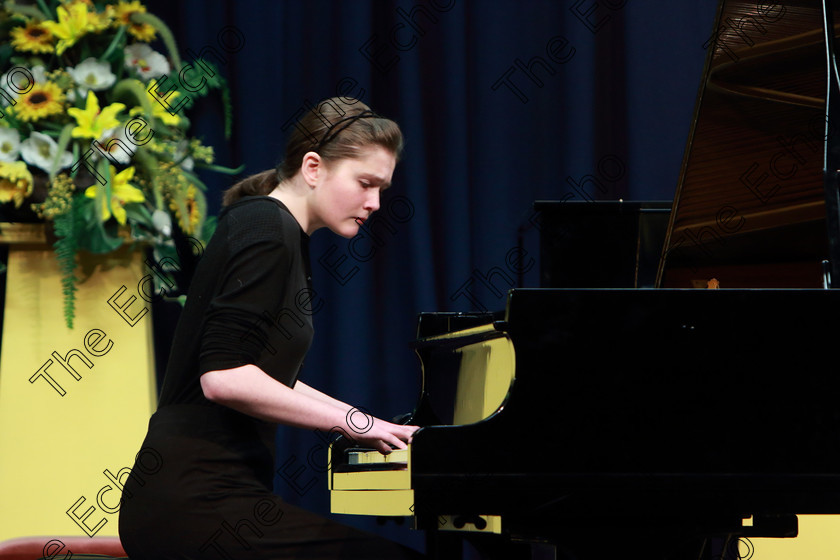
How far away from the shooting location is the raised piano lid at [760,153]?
198 cm

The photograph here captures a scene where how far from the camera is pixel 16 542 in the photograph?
6.79ft

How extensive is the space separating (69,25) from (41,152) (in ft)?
1.23

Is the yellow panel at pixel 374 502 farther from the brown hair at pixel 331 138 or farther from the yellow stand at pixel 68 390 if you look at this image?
the yellow stand at pixel 68 390

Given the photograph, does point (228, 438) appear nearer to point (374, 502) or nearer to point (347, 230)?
point (374, 502)

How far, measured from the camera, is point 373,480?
173 cm

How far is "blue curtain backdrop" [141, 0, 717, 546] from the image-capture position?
10.6 feet

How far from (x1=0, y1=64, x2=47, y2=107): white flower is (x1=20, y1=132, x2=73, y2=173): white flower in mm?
134

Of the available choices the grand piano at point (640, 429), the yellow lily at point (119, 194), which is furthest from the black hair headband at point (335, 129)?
the yellow lily at point (119, 194)

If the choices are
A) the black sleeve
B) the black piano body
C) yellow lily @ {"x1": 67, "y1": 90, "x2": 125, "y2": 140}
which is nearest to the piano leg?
the black piano body

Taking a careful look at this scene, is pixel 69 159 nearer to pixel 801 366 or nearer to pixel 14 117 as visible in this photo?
pixel 14 117

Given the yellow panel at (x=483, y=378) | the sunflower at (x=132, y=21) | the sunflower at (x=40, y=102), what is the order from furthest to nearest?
the sunflower at (x=132, y=21)
the sunflower at (x=40, y=102)
the yellow panel at (x=483, y=378)

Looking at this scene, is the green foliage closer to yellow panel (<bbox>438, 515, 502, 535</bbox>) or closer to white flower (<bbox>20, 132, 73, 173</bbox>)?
white flower (<bbox>20, 132, 73, 173</bbox>)

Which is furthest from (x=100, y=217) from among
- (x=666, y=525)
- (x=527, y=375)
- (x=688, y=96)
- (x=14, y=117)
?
(x=688, y=96)

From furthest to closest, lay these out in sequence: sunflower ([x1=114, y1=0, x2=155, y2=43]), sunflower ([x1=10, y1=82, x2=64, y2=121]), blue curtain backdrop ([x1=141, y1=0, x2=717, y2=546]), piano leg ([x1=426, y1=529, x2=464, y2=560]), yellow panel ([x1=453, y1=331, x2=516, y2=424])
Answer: blue curtain backdrop ([x1=141, y1=0, x2=717, y2=546]) → sunflower ([x1=114, y1=0, x2=155, y2=43]) → sunflower ([x1=10, y1=82, x2=64, y2=121]) → piano leg ([x1=426, y1=529, x2=464, y2=560]) → yellow panel ([x1=453, y1=331, x2=516, y2=424])
